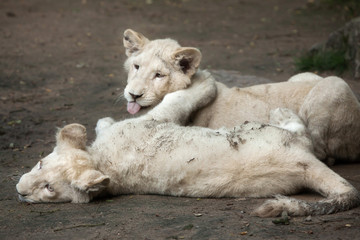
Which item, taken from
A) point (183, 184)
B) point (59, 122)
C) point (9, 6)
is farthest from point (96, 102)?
point (9, 6)

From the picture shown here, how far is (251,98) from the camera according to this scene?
720 centimetres

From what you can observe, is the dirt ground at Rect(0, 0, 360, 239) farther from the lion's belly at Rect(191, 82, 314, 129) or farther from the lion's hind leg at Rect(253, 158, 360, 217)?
the lion's belly at Rect(191, 82, 314, 129)

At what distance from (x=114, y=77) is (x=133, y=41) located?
165 inches

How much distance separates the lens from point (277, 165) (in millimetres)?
5605

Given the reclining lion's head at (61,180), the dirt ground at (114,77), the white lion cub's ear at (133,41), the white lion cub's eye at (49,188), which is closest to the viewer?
the dirt ground at (114,77)

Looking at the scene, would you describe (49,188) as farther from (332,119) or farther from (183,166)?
(332,119)

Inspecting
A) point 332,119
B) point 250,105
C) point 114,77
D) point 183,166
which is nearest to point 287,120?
point 332,119

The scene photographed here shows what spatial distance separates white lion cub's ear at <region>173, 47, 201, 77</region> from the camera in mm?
6781

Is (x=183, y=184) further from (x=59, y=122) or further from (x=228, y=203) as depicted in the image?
(x=59, y=122)

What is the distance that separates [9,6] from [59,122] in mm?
9237

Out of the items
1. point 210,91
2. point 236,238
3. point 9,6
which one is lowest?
point 236,238

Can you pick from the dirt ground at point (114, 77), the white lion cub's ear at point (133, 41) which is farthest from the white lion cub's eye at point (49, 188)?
the white lion cub's ear at point (133, 41)

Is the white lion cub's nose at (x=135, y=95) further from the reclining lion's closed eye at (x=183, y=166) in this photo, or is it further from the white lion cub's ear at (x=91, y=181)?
the white lion cub's ear at (x=91, y=181)

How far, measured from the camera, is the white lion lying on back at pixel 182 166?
5590 millimetres
